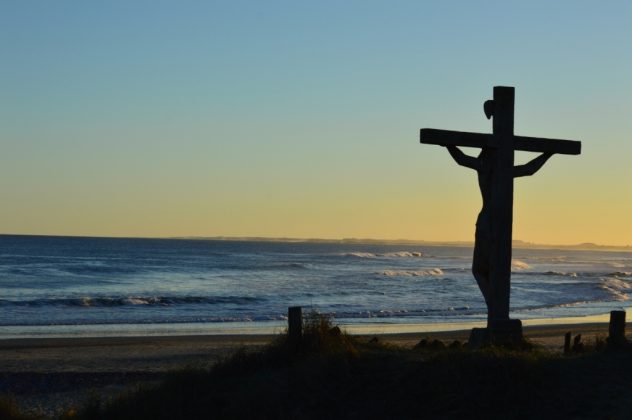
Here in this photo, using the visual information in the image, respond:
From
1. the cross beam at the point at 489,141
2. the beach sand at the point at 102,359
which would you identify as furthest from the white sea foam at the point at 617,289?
the cross beam at the point at 489,141

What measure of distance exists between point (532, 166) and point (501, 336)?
2.28m

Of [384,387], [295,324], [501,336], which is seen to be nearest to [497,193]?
[501,336]

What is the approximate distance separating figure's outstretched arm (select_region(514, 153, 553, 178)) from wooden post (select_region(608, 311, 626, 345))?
6.92 feet

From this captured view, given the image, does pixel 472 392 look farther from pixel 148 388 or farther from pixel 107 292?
pixel 107 292

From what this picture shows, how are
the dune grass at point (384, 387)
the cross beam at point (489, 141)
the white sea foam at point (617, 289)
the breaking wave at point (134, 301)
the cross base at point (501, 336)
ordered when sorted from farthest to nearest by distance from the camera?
1. the white sea foam at point (617, 289)
2. the breaking wave at point (134, 301)
3. the cross base at point (501, 336)
4. the cross beam at point (489, 141)
5. the dune grass at point (384, 387)

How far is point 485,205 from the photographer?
12.1m

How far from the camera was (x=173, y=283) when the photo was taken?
178 ft

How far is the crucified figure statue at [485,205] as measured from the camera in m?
11.9

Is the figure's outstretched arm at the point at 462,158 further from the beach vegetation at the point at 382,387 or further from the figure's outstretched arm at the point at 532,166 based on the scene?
the beach vegetation at the point at 382,387

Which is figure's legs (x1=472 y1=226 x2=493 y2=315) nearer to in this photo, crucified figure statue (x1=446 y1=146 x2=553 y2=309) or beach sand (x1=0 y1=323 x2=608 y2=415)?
crucified figure statue (x1=446 y1=146 x2=553 y2=309)

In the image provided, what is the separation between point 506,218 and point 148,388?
4.87 metres

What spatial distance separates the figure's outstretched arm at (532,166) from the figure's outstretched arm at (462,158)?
0.54 m

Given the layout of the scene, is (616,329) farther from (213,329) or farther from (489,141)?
(213,329)

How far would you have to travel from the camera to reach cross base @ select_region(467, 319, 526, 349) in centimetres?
1139
